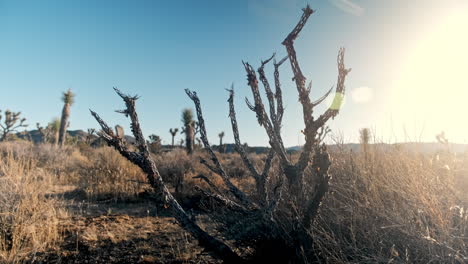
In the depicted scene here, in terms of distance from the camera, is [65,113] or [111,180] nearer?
[111,180]

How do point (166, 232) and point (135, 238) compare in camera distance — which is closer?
point (135, 238)

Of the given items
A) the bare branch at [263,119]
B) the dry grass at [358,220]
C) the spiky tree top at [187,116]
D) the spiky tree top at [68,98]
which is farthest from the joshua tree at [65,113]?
the bare branch at [263,119]

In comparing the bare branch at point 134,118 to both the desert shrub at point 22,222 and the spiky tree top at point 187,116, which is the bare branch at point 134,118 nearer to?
the desert shrub at point 22,222

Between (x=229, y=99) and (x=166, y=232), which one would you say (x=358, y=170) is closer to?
(x=229, y=99)

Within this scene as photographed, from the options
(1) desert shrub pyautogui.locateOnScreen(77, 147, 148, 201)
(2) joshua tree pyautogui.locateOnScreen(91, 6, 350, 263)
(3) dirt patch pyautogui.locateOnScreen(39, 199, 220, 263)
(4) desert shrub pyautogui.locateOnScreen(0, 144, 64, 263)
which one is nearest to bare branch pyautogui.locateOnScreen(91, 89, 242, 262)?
(2) joshua tree pyautogui.locateOnScreen(91, 6, 350, 263)

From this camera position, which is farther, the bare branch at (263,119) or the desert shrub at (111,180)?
the desert shrub at (111,180)

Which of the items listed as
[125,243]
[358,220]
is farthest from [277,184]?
[125,243]

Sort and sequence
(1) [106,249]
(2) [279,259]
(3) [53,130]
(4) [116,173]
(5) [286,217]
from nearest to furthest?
(2) [279,259] < (5) [286,217] < (1) [106,249] < (4) [116,173] < (3) [53,130]

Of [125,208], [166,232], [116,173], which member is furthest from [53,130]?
[166,232]

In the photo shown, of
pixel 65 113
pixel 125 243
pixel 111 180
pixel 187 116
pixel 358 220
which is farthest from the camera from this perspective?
pixel 187 116

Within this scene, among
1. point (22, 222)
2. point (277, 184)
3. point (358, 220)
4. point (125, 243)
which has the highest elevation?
point (277, 184)

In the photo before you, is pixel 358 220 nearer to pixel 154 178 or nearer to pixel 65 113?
pixel 154 178

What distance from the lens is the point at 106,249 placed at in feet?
10.8

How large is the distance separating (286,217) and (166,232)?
2.14 metres
